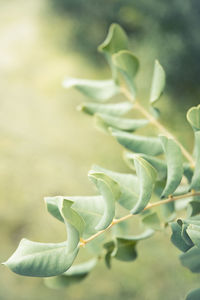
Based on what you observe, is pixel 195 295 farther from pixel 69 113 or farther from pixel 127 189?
pixel 69 113

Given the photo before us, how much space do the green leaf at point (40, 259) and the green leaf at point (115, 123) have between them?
15 centimetres

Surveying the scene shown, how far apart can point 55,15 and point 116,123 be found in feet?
4.34

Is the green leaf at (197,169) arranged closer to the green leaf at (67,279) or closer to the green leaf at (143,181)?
the green leaf at (143,181)

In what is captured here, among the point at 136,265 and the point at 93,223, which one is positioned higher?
the point at 93,223

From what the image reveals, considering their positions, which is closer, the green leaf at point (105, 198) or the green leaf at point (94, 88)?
the green leaf at point (105, 198)

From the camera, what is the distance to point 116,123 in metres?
0.43

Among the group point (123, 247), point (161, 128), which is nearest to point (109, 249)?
point (123, 247)

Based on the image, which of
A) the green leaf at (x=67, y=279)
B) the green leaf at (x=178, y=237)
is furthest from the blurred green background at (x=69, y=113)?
the green leaf at (x=178, y=237)

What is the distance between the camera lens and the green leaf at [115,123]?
0.42 metres

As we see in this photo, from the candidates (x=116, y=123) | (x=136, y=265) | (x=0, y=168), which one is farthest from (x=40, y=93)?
(x=116, y=123)

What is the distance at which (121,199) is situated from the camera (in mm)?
342

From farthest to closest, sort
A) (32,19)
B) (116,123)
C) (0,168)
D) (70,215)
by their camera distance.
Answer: (32,19), (0,168), (116,123), (70,215)

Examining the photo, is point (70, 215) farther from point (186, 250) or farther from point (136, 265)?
point (136, 265)

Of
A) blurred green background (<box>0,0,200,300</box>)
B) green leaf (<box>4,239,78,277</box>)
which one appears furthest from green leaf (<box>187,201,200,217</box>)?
blurred green background (<box>0,0,200,300</box>)
